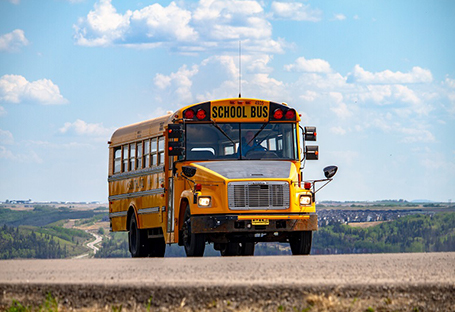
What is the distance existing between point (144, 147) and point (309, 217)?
447 cm

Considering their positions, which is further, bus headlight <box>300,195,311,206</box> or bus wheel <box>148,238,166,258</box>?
bus wheel <box>148,238,166,258</box>

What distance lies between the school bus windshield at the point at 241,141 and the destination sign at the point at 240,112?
11 cm

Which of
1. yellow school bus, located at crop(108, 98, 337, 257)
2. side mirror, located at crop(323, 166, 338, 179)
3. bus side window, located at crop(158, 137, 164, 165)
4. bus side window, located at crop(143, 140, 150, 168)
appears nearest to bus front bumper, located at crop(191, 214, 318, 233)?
yellow school bus, located at crop(108, 98, 337, 257)

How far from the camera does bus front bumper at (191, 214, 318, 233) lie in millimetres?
16031

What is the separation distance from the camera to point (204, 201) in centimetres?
1620

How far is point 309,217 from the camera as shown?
54.4ft

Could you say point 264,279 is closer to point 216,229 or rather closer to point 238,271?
point 238,271

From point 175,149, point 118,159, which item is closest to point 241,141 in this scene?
point 175,149

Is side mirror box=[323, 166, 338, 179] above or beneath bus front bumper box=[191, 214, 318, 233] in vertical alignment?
above

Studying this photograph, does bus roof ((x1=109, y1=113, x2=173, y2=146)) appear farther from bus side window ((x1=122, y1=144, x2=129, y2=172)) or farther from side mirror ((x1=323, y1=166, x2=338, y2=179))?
side mirror ((x1=323, y1=166, x2=338, y2=179))

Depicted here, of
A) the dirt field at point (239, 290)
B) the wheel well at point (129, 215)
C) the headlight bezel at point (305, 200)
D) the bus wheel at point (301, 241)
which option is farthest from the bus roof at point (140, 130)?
the dirt field at point (239, 290)

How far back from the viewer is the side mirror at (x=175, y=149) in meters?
17.0

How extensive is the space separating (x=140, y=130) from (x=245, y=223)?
A: 15.5 ft

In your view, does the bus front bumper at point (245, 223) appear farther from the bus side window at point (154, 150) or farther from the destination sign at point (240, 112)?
the bus side window at point (154, 150)
